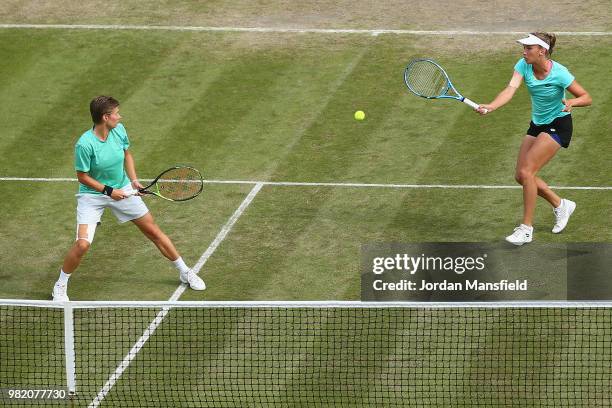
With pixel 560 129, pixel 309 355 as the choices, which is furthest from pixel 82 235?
pixel 560 129

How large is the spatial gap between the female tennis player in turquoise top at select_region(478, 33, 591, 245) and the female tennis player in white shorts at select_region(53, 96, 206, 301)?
3991 millimetres

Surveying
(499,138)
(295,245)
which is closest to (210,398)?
(295,245)

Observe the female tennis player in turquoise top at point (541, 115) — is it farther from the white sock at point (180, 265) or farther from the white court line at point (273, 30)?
the white court line at point (273, 30)

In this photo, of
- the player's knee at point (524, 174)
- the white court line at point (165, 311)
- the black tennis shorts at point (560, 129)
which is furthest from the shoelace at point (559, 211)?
the white court line at point (165, 311)

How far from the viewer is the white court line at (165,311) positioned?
14.1 m

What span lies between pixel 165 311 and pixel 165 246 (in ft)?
2.86

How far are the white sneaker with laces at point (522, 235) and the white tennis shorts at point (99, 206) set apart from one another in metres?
4.47

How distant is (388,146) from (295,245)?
3.41m

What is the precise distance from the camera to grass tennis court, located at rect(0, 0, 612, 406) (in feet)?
49.8

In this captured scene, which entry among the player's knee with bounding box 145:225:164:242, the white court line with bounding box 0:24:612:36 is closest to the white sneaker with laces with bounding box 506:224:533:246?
the player's knee with bounding box 145:225:164:242

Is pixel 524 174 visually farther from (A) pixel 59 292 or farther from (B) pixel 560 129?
(A) pixel 59 292

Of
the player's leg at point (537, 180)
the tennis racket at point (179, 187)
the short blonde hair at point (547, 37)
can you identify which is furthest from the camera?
the player's leg at point (537, 180)

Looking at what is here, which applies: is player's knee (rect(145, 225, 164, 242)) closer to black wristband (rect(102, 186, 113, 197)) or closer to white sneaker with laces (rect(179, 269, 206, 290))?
white sneaker with laces (rect(179, 269, 206, 290))

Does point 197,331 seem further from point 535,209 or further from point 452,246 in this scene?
point 535,209
